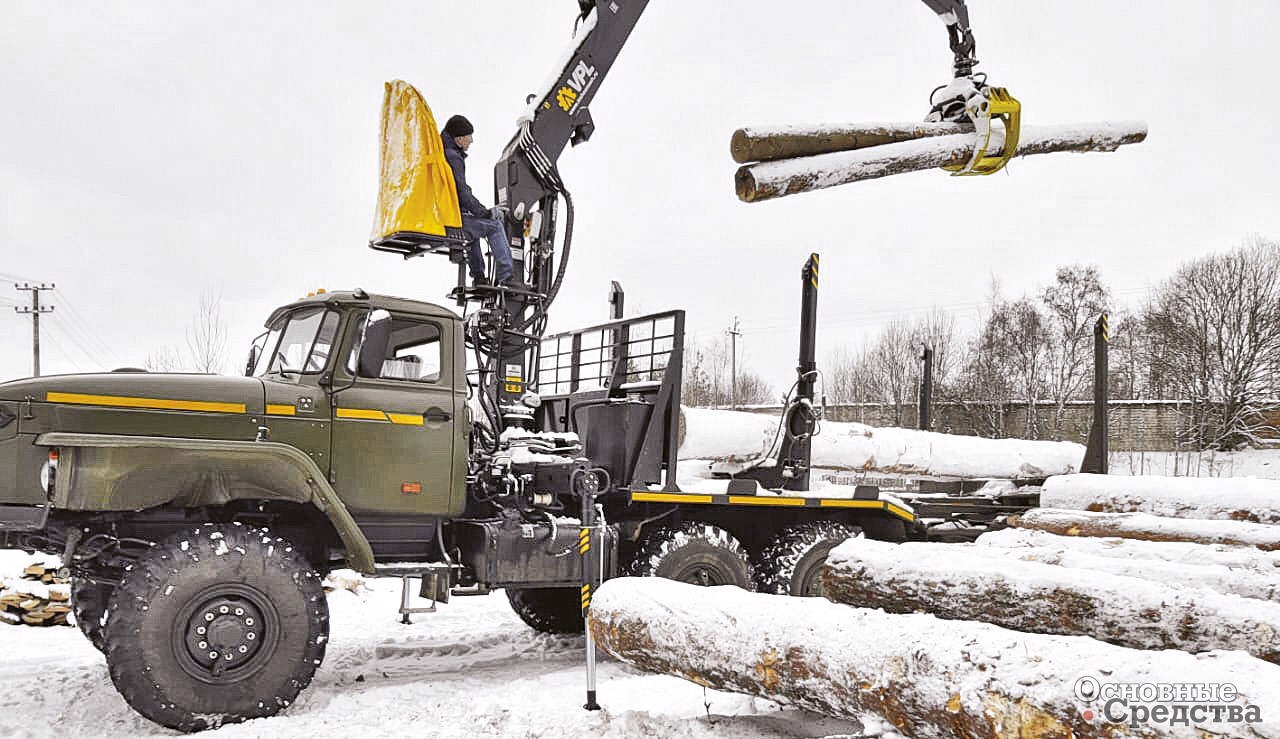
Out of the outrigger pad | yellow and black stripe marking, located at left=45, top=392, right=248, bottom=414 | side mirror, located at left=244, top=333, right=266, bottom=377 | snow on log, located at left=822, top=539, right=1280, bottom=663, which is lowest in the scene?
snow on log, located at left=822, top=539, right=1280, bottom=663

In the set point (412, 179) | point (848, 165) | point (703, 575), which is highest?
point (412, 179)

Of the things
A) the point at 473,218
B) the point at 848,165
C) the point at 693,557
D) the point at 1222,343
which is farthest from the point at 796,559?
the point at 1222,343

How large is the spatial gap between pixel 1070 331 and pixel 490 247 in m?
35.2

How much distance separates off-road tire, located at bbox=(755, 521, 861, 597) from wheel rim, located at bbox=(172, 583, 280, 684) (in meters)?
4.30

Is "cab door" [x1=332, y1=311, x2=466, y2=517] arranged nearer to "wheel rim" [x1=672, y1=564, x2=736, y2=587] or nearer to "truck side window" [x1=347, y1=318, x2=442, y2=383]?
"truck side window" [x1=347, y1=318, x2=442, y2=383]

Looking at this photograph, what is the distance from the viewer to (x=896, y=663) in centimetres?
407

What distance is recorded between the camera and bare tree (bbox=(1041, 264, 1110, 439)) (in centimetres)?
3703

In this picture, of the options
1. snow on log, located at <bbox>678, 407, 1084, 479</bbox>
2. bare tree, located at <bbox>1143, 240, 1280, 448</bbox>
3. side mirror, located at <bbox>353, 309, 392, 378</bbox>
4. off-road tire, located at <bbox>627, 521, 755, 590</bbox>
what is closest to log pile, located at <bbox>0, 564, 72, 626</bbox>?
side mirror, located at <bbox>353, 309, 392, 378</bbox>

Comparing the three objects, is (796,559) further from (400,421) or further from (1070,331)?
(1070,331)

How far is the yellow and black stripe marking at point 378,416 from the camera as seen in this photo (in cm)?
688

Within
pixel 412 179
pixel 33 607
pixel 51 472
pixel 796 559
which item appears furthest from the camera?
pixel 33 607

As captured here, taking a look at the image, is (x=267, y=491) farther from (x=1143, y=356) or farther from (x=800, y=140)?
(x=1143, y=356)

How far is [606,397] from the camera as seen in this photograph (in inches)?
339

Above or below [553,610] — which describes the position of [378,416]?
above
